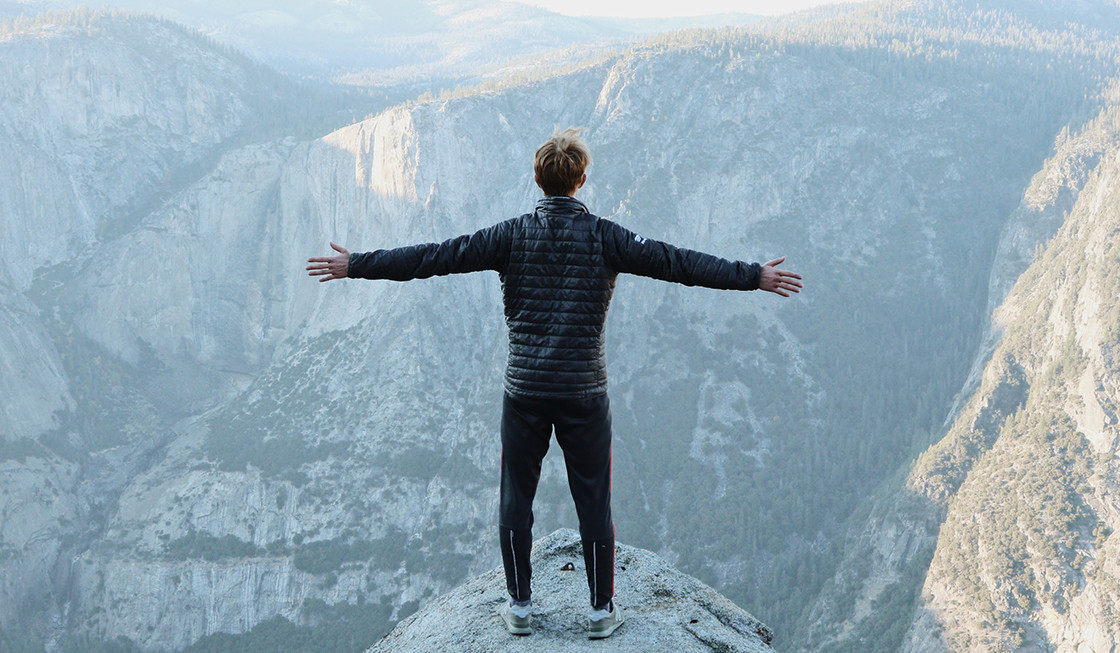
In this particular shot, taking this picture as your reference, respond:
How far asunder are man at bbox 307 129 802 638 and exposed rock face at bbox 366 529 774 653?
1.51 meters

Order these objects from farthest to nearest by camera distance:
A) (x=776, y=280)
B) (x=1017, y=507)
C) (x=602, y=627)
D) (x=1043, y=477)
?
(x=1043, y=477) → (x=1017, y=507) → (x=602, y=627) → (x=776, y=280)

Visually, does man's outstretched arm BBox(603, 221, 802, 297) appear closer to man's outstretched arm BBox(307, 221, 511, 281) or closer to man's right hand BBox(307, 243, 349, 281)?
man's outstretched arm BBox(307, 221, 511, 281)

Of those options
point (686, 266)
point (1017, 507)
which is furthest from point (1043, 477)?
point (686, 266)

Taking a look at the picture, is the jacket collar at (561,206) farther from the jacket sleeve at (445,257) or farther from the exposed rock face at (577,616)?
the exposed rock face at (577,616)

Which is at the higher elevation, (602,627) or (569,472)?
(569,472)

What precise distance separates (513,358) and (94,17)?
15862cm

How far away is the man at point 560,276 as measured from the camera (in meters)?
6.54

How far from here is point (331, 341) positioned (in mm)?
105250

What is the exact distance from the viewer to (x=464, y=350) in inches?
4269

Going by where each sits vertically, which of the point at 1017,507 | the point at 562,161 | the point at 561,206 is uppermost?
the point at 562,161

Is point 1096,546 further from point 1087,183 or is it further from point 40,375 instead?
point 40,375

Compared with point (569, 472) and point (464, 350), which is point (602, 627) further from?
point (464, 350)

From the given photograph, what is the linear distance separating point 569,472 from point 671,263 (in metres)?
2.05

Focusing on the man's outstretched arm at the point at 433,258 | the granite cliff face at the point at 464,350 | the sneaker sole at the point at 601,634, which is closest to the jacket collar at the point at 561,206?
the man's outstretched arm at the point at 433,258
